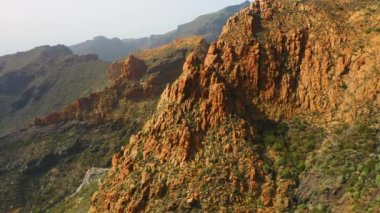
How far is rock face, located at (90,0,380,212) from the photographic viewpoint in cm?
4644

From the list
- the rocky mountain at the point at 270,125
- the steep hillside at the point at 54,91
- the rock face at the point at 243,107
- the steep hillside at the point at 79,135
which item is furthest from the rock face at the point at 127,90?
the rock face at the point at 243,107

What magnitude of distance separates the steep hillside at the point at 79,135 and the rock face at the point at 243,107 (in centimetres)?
6035

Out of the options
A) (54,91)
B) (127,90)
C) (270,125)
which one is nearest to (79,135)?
(127,90)

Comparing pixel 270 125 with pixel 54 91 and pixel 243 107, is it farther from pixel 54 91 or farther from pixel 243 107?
pixel 54 91

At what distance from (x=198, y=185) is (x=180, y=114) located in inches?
329

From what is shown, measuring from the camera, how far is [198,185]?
152ft

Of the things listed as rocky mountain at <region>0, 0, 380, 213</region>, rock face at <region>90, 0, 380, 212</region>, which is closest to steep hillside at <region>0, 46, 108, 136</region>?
rocky mountain at <region>0, 0, 380, 213</region>

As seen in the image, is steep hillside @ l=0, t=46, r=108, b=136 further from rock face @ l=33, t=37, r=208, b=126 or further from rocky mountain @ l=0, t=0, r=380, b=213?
rocky mountain @ l=0, t=0, r=380, b=213

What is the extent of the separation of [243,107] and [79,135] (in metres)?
86.9

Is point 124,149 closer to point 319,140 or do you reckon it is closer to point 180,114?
point 180,114

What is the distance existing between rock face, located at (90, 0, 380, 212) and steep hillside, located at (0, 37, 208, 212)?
60352 mm

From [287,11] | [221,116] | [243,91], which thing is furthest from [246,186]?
[287,11]

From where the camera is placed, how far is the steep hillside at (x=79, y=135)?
376ft

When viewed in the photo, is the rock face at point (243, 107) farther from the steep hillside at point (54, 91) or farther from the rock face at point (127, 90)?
the steep hillside at point (54, 91)
